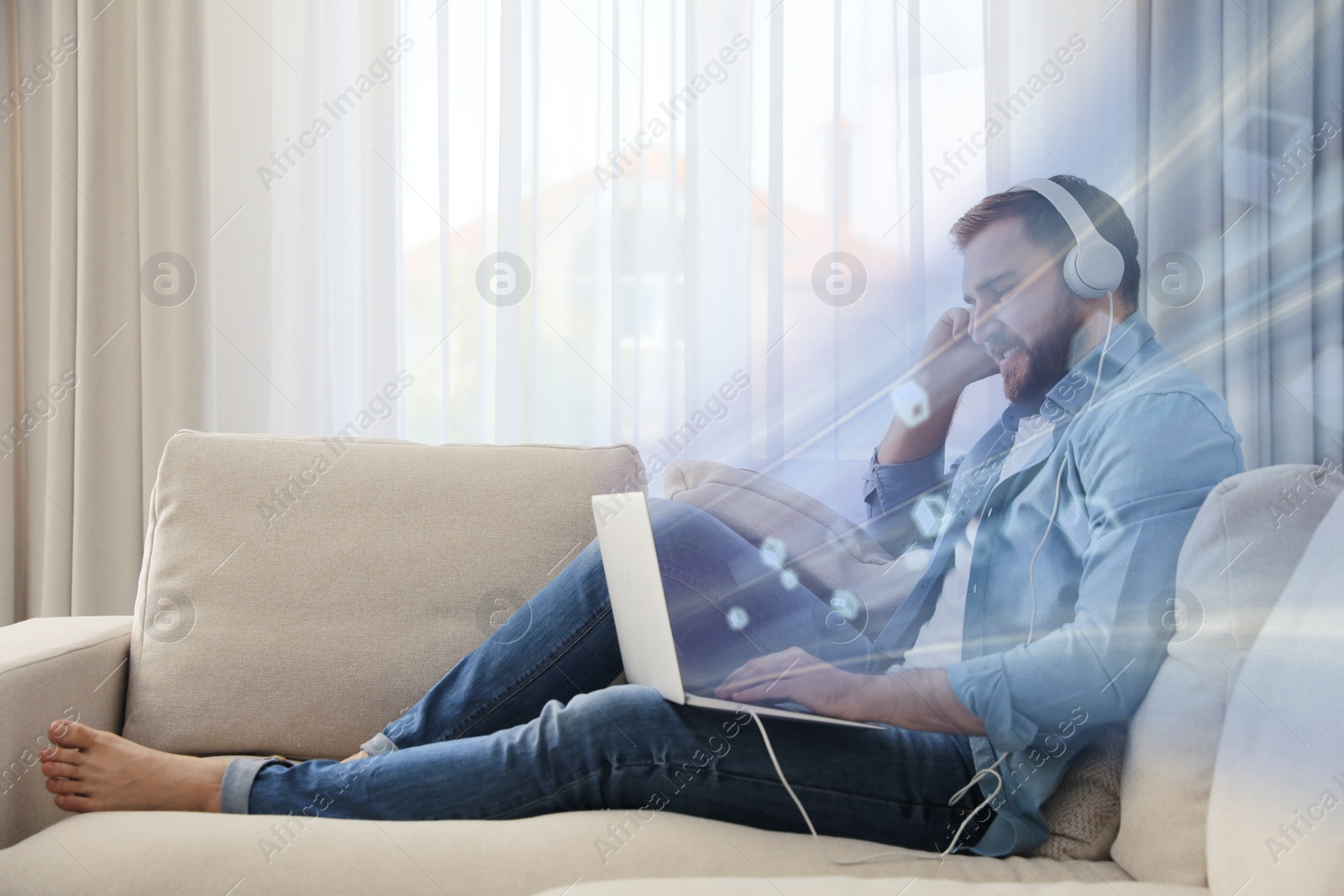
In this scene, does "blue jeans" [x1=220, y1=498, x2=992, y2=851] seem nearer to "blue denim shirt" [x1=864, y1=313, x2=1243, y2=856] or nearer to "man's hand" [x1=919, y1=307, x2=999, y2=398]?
"blue denim shirt" [x1=864, y1=313, x2=1243, y2=856]

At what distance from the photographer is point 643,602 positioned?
2.88 ft

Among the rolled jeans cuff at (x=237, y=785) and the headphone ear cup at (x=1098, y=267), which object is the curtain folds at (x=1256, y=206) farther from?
the rolled jeans cuff at (x=237, y=785)

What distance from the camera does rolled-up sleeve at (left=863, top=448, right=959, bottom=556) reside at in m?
1.35

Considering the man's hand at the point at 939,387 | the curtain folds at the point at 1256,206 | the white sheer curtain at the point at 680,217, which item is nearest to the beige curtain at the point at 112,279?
the white sheer curtain at the point at 680,217

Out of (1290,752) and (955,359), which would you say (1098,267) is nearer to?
(955,359)

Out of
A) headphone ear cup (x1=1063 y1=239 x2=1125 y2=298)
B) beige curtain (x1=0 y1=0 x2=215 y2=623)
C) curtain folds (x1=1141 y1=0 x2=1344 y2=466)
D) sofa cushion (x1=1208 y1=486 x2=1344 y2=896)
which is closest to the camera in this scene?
sofa cushion (x1=1208 y1=486 x2=1344 y2=896)

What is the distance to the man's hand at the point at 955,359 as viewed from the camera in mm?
1323

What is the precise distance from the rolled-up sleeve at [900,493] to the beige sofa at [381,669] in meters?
0.44

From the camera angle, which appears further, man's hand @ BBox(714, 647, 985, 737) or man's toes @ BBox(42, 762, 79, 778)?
man's toes @ BBox(42, 762, 79, 778)

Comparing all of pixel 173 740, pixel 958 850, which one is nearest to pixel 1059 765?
pixel 958 850

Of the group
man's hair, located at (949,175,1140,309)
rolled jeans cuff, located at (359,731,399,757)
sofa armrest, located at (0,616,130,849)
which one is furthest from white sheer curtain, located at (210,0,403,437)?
man's hair, located at (949,175,1140,309)

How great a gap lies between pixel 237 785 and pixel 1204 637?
96 centimetres

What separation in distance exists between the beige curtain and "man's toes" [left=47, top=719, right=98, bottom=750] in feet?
3.94

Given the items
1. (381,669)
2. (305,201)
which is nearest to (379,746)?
(381,669)
